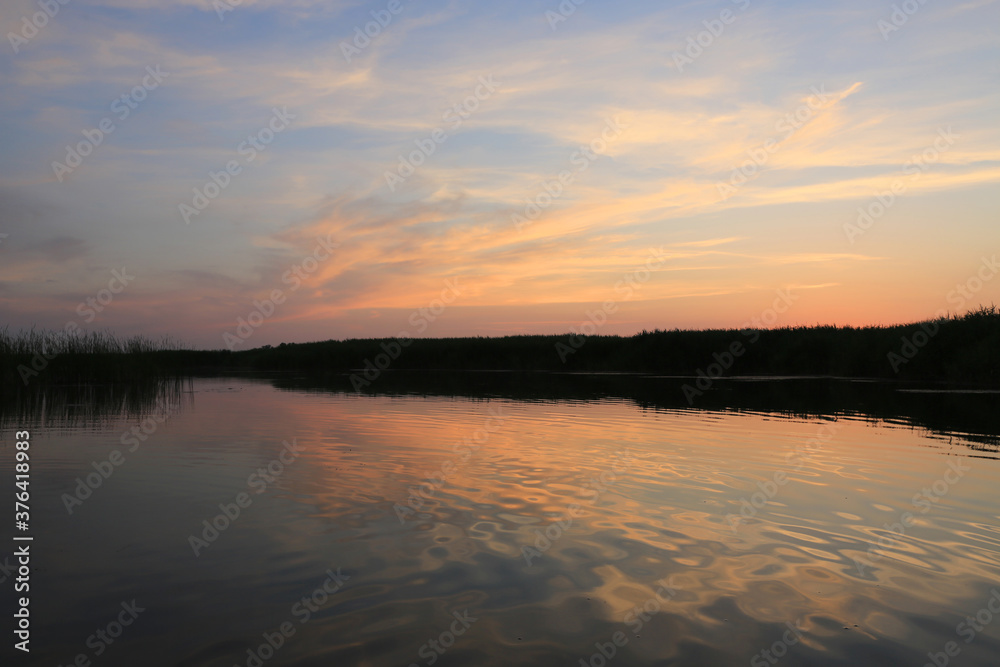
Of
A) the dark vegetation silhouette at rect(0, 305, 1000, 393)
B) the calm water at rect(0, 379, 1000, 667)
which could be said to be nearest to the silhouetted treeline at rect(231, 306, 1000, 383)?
the dark vegetation silhouette at rect(0, 305, 1000, 393)

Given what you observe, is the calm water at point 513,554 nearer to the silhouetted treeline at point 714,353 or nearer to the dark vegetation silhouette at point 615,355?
the dark vegetation silhouette at point 615,355

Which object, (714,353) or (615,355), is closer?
(714,353)

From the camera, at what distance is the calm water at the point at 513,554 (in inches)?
180

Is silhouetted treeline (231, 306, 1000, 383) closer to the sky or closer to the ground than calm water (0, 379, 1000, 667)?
closer to the sky

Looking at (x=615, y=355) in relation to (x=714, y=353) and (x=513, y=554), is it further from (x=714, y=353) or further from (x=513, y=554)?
(x=513, y=554)

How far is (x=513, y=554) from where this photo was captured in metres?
6.45

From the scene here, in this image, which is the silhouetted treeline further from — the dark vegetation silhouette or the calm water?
the calm water

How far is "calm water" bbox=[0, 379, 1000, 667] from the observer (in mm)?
4570

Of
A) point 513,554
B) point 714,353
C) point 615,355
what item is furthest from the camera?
point 615,355

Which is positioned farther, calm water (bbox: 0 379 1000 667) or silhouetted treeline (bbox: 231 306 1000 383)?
silhouetted treeline (bbox: 231 306 1000 383)

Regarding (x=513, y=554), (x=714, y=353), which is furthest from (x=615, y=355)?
(x=513, y=554)

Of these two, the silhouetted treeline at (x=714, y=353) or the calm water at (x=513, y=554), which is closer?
the calm water at (x=513, y=554)

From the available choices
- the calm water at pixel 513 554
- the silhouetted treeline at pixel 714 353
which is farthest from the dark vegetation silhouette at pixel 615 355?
the calm water at pixel 513 554

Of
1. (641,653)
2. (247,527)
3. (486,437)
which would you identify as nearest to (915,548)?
(641,653)
